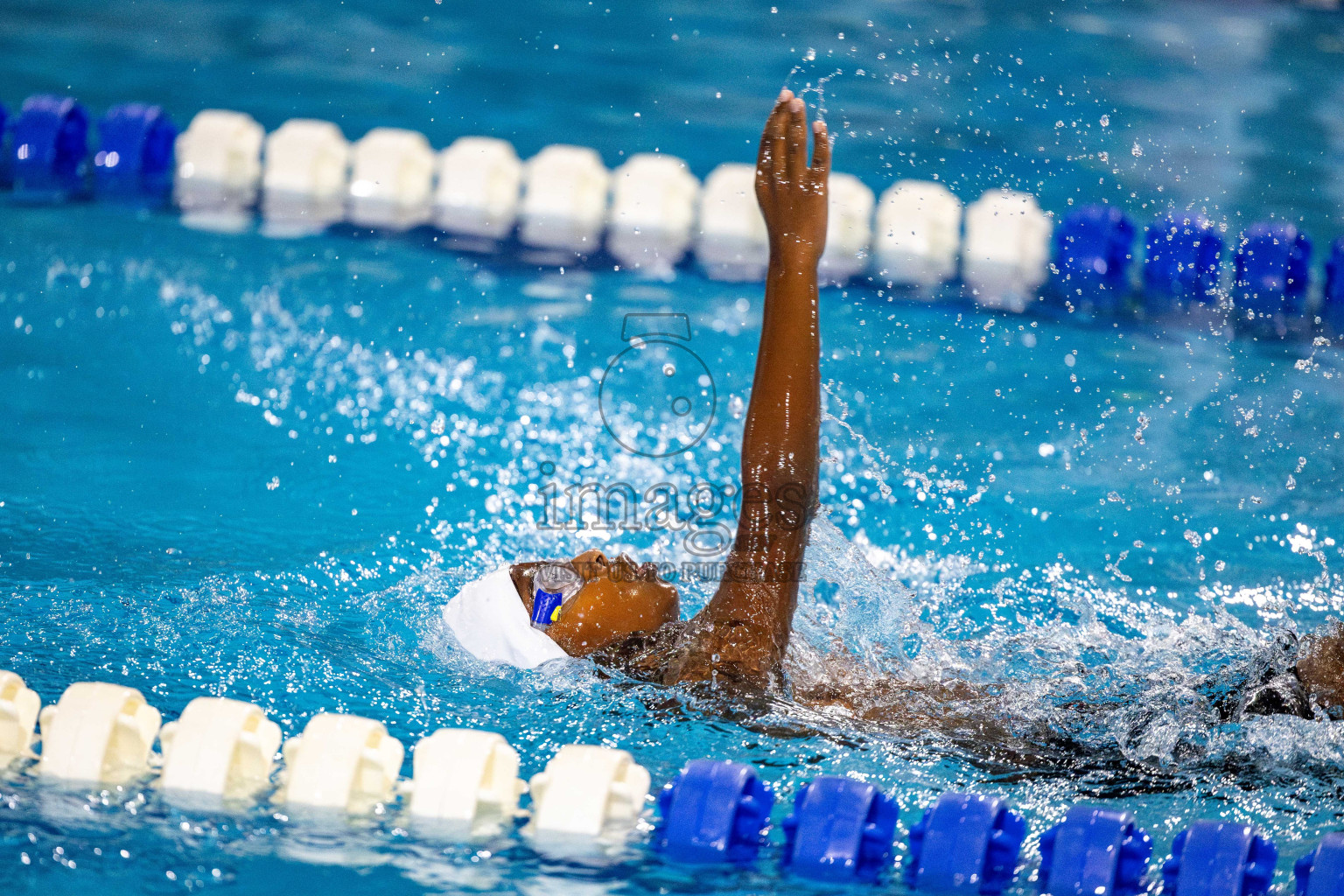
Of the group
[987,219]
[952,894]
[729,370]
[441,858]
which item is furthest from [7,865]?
[987,219]

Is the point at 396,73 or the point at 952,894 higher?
the point at 396,73

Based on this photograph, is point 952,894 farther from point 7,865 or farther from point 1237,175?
point 1237,175

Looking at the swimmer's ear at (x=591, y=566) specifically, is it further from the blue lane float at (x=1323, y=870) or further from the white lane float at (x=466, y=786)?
the blue lane float at (x=1323, y=870)

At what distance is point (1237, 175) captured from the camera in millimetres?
5758

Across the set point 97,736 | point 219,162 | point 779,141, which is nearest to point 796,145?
point 779,141

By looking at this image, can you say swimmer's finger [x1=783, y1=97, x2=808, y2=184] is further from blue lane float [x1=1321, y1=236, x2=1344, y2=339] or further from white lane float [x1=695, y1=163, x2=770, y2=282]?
blue lane float [x1=1321, y1=236, x2=1344, y2=339]

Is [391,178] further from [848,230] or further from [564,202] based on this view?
[848,230]

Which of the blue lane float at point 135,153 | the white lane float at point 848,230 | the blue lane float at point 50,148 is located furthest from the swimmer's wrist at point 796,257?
the blue lane float at point 50,148

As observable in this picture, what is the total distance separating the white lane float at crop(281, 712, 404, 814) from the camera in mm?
2057

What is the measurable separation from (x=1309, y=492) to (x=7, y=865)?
3255 millimetres

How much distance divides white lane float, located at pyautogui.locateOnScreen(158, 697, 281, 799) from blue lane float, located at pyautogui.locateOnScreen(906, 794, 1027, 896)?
1.07 m

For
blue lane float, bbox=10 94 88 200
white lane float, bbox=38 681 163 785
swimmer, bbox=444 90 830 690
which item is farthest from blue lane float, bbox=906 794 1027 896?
blue lane float, bbox=10 94 88 200

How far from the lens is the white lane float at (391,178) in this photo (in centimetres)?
500

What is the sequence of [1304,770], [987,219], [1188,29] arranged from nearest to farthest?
[1304,770] < [987,219] < [1188,29]
